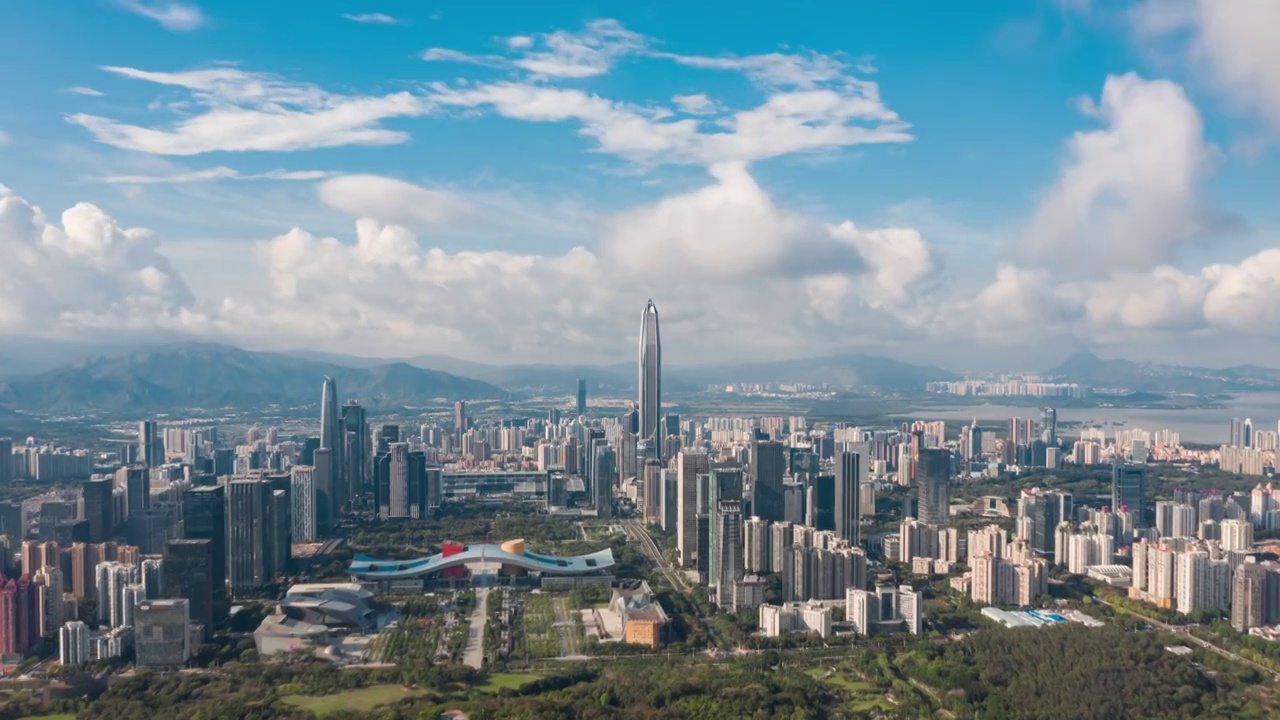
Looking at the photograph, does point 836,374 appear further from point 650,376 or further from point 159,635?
point 159,635

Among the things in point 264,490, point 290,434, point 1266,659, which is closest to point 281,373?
point 290,434

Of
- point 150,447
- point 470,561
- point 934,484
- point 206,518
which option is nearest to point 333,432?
point 150,447

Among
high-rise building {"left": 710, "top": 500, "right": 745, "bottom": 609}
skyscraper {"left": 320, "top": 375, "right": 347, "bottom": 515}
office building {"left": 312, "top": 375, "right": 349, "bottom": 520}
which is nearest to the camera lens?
high-rise building {"left": 710, "top": 500, "right": 745, "bottom": 609}

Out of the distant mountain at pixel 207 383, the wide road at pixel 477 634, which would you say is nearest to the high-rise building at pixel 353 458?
the wide road at pixel 477 634

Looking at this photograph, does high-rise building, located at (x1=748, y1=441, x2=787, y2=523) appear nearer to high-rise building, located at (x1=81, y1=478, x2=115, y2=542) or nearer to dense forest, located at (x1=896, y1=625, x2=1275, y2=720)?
dense forest, located at (x1=896, y1=625, x2=1275, y2=720)

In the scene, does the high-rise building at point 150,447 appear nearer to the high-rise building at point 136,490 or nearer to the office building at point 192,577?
the high-rise building at point 136,490

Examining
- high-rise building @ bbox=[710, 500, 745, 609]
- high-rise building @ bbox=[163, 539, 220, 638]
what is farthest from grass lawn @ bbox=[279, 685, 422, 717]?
high-rise building @ bbox=[710, 500, 745, 609]
